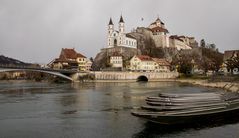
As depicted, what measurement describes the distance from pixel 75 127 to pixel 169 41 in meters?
147

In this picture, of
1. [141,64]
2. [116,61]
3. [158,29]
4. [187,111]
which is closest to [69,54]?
[116,61]

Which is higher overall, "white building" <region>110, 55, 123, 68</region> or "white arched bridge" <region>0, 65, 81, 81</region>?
"white building" <region>110, 55, 123, 68</region>

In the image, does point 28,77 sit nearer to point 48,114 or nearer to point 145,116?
point 48,114

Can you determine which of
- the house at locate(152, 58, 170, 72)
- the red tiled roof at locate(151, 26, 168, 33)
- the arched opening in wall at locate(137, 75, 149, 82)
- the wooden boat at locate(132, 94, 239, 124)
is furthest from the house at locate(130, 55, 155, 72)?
the wooden boat at locate(132, 94, 239, 124)

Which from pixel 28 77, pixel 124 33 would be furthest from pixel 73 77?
pixel 28 77

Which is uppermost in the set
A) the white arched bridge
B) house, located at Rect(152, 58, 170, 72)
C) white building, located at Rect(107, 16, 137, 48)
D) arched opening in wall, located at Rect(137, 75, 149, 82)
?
white building, located at Rect(107, 16, 137, 48)

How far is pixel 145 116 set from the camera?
24.8m

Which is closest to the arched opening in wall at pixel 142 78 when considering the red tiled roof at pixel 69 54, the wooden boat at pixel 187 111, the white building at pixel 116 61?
the white building at pixel 116 61

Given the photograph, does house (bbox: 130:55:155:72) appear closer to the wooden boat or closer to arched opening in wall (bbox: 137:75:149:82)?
arched opening in wall (bbox: 137:75:149:82)

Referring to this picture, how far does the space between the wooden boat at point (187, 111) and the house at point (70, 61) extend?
364 ft

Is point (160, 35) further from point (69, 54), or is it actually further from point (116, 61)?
point (69, 54)

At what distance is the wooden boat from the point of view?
24.8 metres

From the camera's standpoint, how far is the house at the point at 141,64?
134 m

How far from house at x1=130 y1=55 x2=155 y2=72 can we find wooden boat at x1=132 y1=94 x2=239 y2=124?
105 m
